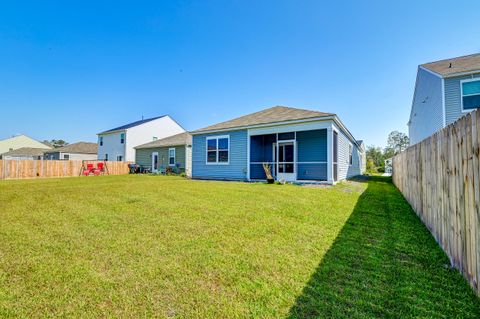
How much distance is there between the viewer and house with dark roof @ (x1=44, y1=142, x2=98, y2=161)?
35281 mm

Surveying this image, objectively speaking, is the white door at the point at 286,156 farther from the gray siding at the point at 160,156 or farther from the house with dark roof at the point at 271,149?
the gray siding at the point at 160,156

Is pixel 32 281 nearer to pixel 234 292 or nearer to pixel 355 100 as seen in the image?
pixel 234 292

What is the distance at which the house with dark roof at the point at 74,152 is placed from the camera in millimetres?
35281

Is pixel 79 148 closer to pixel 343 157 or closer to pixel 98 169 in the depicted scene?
pixel 98 169

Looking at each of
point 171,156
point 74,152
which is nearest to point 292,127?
point 171,156

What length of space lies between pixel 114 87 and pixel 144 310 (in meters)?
22.9

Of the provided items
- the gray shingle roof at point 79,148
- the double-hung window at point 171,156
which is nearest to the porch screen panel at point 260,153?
the double-hung window at point 171,156

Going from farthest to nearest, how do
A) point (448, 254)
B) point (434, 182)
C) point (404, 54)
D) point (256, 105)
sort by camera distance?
point (256, 105), point (404, 54), point (434, 182), point (448, 254)

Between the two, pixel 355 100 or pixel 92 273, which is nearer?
pixel 92 273

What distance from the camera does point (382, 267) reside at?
2602 mm

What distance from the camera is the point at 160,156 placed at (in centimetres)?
2330

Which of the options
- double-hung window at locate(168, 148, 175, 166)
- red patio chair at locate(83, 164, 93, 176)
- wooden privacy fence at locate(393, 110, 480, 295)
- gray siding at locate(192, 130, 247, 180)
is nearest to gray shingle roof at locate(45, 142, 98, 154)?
red patio chair at locate(83, 164, 93, 176)

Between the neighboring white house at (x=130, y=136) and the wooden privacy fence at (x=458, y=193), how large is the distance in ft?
94.3

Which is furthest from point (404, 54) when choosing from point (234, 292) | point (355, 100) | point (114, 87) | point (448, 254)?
point (114, 87)
